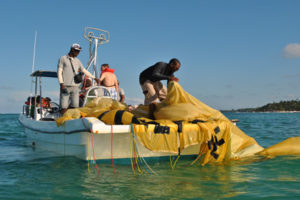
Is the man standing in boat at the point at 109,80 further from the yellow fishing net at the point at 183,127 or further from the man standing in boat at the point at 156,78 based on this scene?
the yellow fishing net at the point at 183,127

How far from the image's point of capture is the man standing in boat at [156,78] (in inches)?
238

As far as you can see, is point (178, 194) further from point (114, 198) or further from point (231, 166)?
point (231, 166)

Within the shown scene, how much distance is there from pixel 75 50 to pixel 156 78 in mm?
2458

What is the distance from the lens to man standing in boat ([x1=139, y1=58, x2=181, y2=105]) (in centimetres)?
604

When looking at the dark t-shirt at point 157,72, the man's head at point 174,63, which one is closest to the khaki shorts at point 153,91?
the dark t-shirt at point 157,72

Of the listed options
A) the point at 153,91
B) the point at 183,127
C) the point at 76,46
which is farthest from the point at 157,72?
the point at 76,46

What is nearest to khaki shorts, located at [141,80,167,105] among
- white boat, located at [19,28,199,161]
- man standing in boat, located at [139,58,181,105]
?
man standing in boat, located at [139,58,181,105]

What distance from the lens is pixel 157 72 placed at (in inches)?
240

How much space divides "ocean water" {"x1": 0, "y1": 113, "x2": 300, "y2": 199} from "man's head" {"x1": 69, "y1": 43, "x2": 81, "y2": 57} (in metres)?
2.80

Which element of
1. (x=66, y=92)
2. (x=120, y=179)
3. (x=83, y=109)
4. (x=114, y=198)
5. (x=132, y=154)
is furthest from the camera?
(x=66, y=92)

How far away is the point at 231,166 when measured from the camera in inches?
206

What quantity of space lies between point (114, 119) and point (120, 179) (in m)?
1.29

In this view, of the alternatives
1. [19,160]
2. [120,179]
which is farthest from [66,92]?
[120,179]

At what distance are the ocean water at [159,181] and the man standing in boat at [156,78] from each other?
1.62 meters
